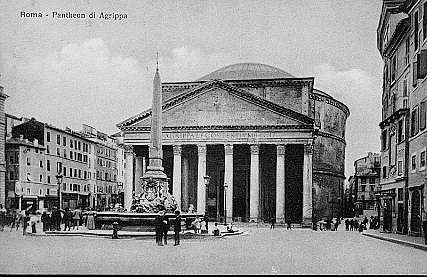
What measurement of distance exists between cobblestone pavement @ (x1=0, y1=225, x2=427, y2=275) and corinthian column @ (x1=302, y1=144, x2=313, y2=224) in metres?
2.81

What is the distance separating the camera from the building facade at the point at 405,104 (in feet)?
35.4

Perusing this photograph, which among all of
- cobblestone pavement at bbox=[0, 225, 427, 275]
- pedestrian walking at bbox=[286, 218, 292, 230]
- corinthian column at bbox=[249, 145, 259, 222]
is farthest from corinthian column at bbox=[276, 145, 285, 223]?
cobblestone pavement at bbox=[0, 225, 427, 275]

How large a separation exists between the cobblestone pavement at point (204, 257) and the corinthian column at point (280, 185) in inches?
152

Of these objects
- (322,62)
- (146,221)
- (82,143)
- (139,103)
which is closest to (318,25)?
(322,62)

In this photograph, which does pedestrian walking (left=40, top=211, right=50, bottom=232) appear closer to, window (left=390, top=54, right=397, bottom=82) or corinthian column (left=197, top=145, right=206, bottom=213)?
corinthian column (left=197, top=145, right=206, bottom=213)

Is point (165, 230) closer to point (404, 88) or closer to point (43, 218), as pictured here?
point (43, 218)

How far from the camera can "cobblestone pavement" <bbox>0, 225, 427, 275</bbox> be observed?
9.36m

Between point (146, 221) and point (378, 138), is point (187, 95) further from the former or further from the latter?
point (378, 138)

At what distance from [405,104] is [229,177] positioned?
796cm

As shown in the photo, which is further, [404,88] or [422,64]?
[404,88]

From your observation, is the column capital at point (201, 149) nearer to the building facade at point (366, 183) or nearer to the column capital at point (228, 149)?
the column capital at point (228, 149)

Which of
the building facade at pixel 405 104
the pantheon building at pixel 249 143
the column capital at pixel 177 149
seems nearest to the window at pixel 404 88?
the building facade at pixel 405 104

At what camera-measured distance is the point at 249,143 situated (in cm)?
1889

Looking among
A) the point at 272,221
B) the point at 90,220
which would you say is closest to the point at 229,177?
the point at 272,221
